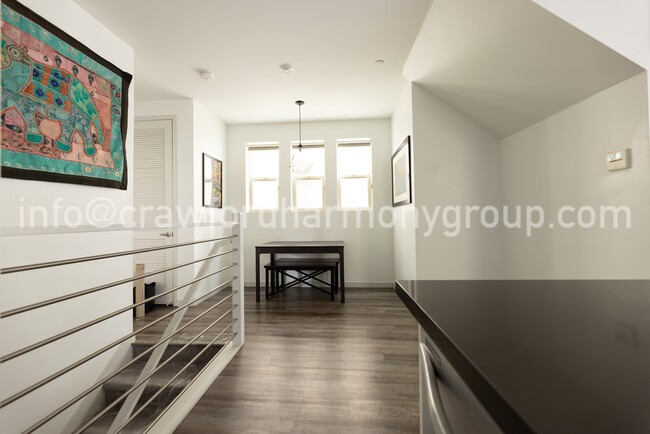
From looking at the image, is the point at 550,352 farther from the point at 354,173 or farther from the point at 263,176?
the point at 263,176

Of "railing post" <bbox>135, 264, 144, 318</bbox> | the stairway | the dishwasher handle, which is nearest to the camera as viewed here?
the dishwasher handle

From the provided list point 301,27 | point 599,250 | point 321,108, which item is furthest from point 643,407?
point 321,108

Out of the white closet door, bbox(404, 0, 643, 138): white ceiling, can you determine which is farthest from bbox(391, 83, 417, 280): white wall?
the white closet door

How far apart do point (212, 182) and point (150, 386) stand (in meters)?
2.69

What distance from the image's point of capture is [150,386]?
2.52 m

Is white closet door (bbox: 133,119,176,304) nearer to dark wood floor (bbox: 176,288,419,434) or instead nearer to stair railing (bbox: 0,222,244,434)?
dark wood floor (bbox: 176,288,419,434)

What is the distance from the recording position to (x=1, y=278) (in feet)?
5.24

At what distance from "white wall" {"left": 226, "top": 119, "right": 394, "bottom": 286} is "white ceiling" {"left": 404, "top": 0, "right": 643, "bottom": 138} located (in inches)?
72.9

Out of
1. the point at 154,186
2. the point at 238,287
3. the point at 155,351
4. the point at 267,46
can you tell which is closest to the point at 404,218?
the point at 238,287

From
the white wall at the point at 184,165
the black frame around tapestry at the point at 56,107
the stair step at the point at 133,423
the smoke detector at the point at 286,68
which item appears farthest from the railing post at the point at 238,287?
the smoke detector at the point at 286,68

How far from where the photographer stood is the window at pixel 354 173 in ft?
15.9

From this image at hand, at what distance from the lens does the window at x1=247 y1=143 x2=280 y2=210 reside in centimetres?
495

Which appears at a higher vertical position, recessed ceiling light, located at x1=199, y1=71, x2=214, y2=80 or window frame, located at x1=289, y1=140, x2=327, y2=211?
recessed ceiling light, located at x1=199, y1=71, x2=214, y2=80

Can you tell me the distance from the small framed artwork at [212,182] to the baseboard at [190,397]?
2.43 meters
